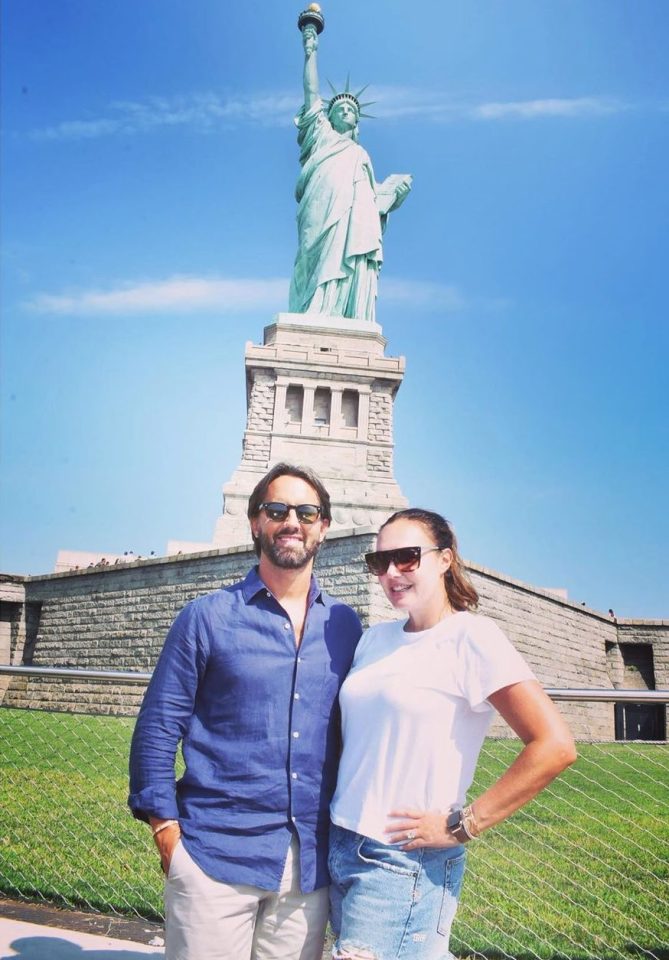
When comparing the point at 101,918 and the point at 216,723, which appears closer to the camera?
the point at 216,723

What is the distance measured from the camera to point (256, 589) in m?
2.38

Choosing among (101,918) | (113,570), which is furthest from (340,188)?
(101,918)

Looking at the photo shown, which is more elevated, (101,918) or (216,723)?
(216,723)

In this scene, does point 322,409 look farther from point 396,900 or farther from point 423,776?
point 396,900

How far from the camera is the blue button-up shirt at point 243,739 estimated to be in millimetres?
2096

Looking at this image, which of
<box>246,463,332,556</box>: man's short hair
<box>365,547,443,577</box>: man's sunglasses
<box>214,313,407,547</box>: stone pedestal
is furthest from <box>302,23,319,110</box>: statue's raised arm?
<box>365,547,443,577</box>: man's sunglasses

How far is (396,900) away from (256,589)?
3.18 feet

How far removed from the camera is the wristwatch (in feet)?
6.23

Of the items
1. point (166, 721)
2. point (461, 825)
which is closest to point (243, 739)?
point (166, 721)

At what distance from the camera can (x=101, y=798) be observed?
5.96 meters

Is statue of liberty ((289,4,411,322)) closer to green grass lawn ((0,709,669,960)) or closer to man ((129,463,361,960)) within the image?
green grass lawn ((0,709,669,960))

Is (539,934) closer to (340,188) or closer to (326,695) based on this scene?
(326,695)

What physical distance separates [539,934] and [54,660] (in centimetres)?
1575

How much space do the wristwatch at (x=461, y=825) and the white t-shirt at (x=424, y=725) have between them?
0.10 ft
